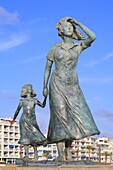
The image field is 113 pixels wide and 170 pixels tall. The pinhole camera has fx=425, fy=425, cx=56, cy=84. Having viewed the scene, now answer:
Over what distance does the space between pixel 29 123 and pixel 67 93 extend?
70.5 inches

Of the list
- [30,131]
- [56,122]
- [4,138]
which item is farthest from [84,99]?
[4,138]

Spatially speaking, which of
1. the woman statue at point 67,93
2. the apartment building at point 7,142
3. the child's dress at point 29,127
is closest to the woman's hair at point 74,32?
the woman statue at point 67,93

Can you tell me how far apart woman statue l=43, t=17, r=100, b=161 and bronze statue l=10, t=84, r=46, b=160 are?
3.49ft

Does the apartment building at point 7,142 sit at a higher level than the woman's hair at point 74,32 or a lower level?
higher

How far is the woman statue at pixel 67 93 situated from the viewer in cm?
1057

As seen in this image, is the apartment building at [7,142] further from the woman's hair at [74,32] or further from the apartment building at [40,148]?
the woman's hair at [74,32]

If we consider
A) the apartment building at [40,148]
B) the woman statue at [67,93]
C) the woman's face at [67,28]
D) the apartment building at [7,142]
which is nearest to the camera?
the woman statue at [67,93]

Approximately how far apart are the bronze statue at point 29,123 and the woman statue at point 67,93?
1.06 meters

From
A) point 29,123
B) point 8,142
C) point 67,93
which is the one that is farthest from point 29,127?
point 8,142

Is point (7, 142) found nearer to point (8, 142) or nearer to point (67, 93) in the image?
point (8, 142)

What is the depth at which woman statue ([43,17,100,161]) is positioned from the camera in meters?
10.6

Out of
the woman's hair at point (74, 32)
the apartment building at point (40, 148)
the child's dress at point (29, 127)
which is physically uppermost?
the apartment building at point (40, 148)

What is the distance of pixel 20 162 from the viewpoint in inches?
432

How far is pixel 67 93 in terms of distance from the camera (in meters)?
10.8
